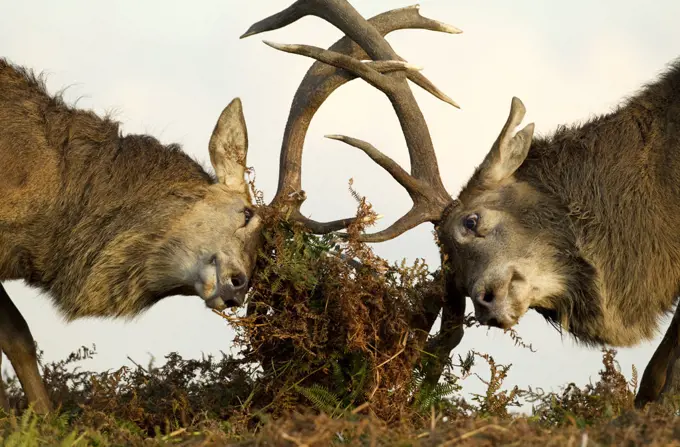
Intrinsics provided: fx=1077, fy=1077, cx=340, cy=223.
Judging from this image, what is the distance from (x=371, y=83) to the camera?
920cm

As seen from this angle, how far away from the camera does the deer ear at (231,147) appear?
339 inches

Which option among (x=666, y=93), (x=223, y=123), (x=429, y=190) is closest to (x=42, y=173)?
(x=223, y=123)

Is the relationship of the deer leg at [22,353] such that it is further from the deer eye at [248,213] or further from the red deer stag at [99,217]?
the deer eye at [248,213]

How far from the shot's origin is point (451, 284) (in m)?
8.48

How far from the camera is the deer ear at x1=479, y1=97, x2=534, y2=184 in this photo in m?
8.70

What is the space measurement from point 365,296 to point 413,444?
3179 millimetres

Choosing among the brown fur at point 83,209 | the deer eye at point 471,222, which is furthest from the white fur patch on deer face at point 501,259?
the brown fur at point 83,209

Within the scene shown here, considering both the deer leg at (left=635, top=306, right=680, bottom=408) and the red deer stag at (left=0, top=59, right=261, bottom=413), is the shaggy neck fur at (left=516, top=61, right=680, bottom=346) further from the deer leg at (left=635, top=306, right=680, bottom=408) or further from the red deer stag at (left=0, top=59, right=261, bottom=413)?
the red deer stag at (left=0, top=59, right=261, bottom=413)

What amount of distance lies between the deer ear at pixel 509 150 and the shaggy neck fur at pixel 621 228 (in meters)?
0.25

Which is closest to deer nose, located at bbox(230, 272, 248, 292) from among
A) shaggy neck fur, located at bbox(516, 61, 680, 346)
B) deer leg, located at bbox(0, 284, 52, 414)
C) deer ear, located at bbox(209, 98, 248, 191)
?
deer ear, located at bbox(209, 98, 248, 191)

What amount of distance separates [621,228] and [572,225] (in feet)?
1.25

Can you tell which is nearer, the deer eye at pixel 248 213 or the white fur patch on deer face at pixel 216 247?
the white fur patch on deer face at pixel 216 247

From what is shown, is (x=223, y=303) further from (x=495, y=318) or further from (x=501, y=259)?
(x=501, y=259)

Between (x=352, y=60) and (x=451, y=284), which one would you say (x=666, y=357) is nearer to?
(x=451, y=284)
